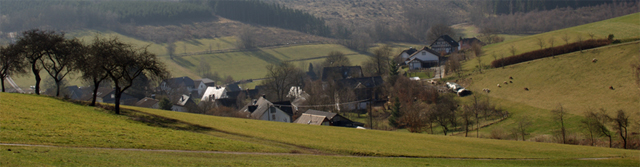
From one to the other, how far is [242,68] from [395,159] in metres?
123

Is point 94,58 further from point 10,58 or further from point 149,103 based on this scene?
point 149,103

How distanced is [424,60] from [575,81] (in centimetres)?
4560

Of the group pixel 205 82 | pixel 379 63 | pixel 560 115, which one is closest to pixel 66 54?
pixel 560 115

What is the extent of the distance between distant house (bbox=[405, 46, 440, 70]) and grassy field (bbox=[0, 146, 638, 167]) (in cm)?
7391

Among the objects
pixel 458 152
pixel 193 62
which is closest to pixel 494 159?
pixel 458 152

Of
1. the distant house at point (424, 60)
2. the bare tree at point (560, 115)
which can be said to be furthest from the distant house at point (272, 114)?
A: the bare tree at point (560, 115)

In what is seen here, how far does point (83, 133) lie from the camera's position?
20.4m

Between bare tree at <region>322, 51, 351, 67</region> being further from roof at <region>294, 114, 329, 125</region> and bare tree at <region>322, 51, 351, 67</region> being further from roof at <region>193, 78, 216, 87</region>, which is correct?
roof at <region>294, 114, 329, 125</region>

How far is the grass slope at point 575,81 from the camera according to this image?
47.2 meters

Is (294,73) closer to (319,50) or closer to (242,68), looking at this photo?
(242,68)

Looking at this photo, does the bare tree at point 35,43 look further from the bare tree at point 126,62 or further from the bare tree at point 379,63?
the bare tree at point 379,63

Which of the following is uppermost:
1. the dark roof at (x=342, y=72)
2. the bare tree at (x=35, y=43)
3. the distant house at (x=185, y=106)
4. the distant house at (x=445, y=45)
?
the distant house at (x=445, y=45)

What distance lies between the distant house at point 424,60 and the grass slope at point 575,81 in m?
27.0

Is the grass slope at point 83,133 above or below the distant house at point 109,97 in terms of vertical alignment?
above
